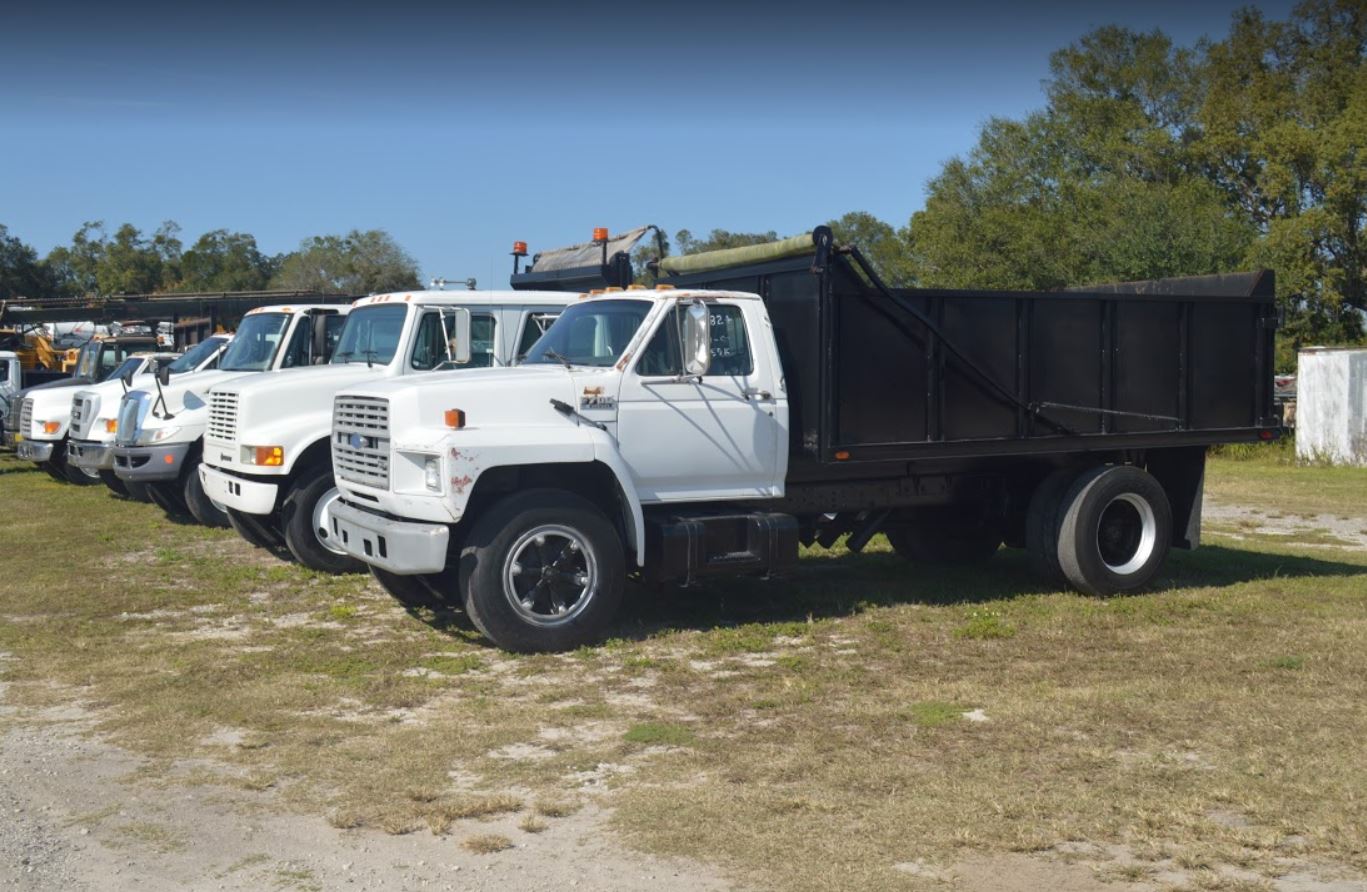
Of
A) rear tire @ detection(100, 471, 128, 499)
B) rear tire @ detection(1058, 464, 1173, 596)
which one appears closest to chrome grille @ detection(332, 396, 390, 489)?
rear tire @ detection(1058, 464, 1173, 596)

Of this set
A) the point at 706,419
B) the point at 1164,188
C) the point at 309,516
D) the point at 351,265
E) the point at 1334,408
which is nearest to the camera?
the point at 706,419

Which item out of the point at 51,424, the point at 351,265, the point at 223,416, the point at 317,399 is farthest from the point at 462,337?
the point at 351,265

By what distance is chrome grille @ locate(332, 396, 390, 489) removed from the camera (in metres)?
8.83

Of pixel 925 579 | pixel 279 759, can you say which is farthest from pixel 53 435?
pixel 279 759

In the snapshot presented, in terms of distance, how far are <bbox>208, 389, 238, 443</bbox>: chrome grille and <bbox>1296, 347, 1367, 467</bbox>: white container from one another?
20106 millimetres

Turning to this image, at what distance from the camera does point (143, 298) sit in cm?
2652

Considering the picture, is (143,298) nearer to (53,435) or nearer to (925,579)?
(53,435)

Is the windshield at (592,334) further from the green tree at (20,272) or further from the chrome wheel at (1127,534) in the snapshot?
the green tree at (20,272)

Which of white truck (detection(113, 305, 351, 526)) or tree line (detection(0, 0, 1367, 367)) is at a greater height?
tree line (detection(0, 0, 1367, 367))

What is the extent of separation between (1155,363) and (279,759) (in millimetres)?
7513

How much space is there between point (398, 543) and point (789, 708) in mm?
2678

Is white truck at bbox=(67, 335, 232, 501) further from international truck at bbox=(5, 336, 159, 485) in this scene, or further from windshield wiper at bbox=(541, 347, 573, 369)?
windshield wiper at bbox=(541, 347, 573, 369)

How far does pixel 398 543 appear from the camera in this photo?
8438 mm

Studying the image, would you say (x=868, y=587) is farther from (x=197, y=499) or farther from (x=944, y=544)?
(x=197, y=499)
